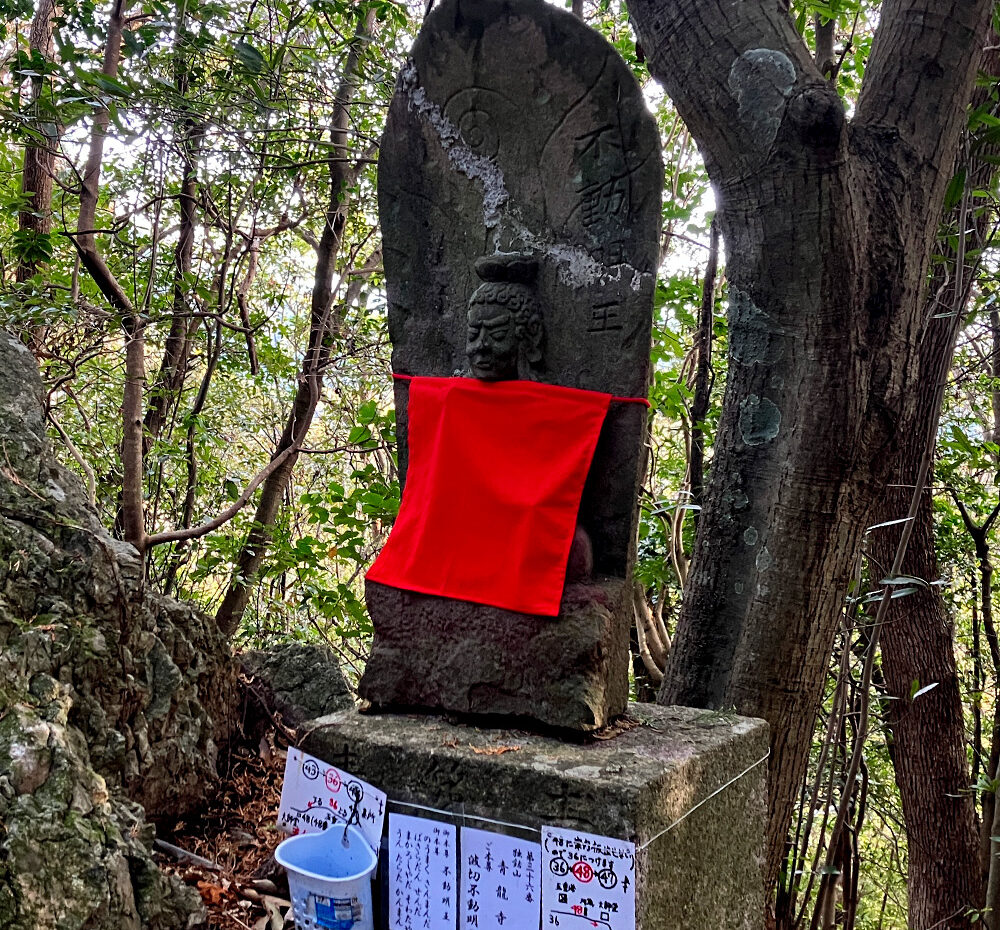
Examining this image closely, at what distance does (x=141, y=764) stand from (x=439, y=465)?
1096 mm

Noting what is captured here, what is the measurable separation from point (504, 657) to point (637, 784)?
49cm

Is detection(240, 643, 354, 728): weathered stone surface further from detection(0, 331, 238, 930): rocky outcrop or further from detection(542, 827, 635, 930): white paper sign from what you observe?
detection(542, 827, 635, 930): white paper sign

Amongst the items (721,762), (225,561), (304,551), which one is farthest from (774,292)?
(225,561)

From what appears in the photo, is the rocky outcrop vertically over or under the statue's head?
under

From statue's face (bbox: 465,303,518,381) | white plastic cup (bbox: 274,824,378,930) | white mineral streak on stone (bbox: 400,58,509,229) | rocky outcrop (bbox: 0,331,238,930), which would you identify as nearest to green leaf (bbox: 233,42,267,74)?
white mineral streak on stone (bbox: 400,58,509,229)

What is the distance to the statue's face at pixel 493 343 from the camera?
6.78 ft

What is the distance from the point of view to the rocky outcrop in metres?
1.44

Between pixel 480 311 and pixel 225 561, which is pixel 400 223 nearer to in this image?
pixel 480 311

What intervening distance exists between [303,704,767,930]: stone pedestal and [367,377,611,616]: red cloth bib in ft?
1.14

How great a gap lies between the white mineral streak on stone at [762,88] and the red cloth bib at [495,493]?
→ 83cm

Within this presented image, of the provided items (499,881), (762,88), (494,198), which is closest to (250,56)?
(494,198)

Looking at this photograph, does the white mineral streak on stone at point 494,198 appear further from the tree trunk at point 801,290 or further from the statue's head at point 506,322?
the tree trunk at point 801,290

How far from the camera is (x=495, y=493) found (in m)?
2.06

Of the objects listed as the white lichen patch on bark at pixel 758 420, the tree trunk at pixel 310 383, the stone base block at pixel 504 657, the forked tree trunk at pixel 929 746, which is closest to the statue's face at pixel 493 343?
the stone base block at pixel 504 657
